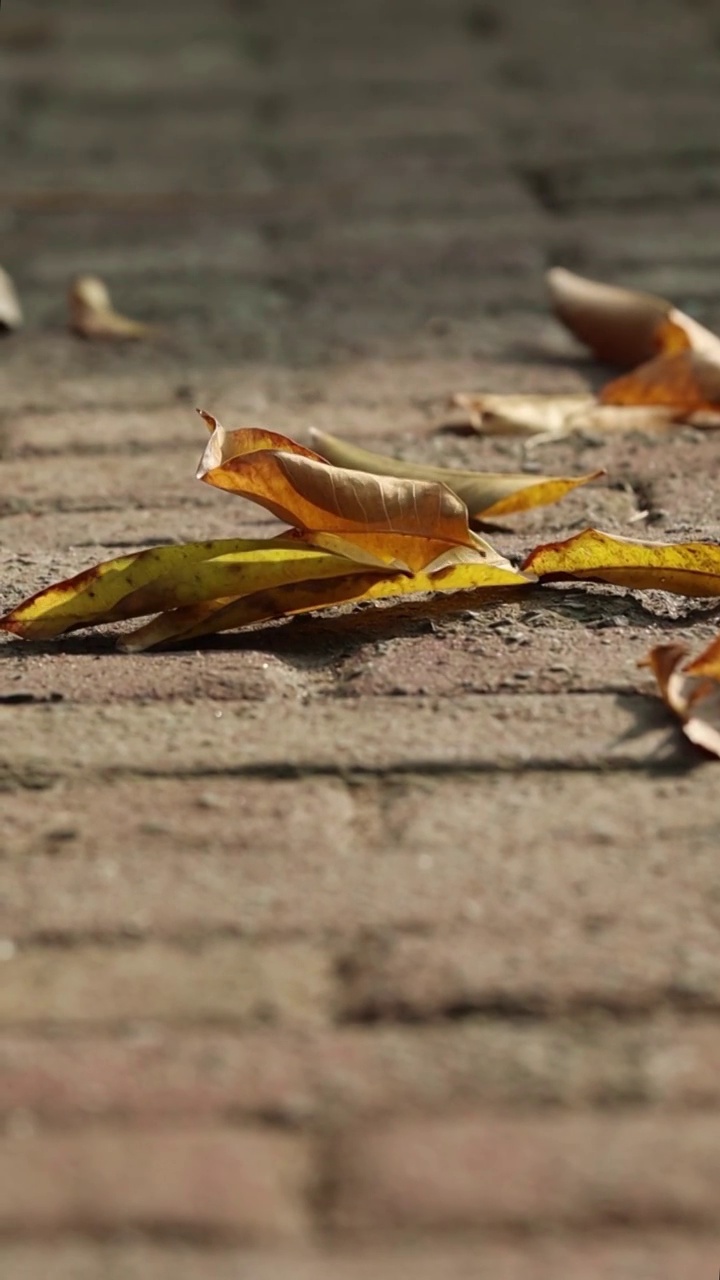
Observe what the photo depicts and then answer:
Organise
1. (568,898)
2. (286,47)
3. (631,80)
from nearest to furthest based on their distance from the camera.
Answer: (568,898) → (631,80) → (286,47)

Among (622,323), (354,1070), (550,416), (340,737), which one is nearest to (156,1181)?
(354,1070)

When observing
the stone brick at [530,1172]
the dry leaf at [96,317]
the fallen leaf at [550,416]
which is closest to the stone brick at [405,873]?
the stone brick at [530,1172]

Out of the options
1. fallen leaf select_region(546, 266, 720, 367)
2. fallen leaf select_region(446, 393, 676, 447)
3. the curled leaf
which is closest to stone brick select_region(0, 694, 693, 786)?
fallen leaf select_region(446, 393, 676, 447)

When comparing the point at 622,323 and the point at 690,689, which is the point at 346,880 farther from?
the point at 622,323

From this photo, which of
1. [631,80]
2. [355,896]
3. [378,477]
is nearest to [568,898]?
[355,896]

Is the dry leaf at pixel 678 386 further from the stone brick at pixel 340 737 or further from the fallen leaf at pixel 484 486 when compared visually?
the stone brick at pixel 340 737

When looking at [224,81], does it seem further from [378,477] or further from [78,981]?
[78,981]
